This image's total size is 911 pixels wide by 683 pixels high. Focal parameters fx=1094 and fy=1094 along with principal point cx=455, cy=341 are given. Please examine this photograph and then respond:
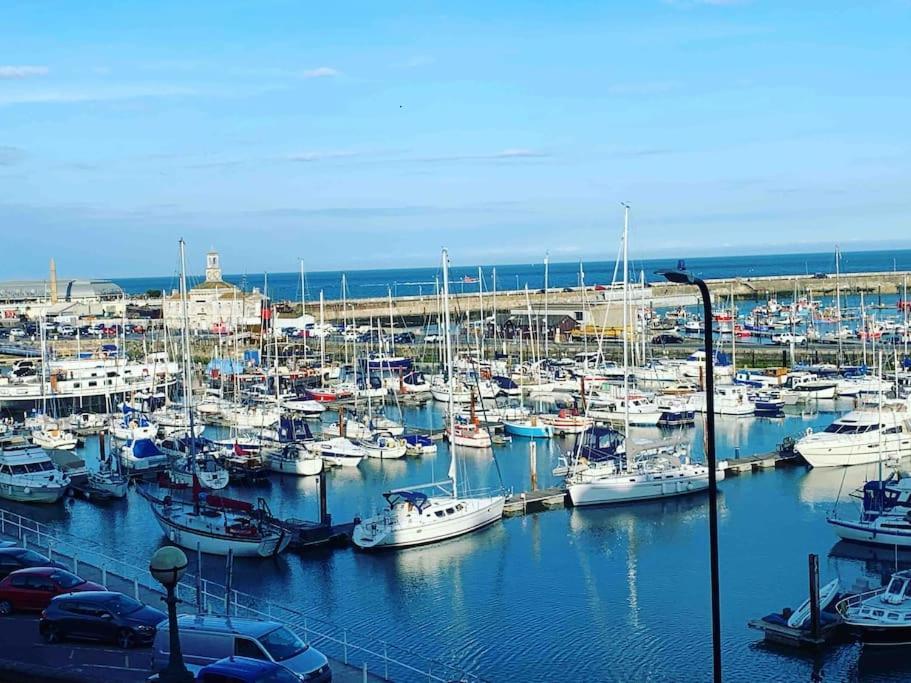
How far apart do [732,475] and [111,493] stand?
17.8 meters

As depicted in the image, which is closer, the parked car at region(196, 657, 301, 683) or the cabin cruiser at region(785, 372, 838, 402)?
the parked car at region(196, 657, 301, 683)

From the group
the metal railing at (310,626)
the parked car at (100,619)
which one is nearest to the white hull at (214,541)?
the metal railing at (310,626)

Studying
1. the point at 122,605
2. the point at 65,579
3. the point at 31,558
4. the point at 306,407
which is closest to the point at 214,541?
the point at 31,558

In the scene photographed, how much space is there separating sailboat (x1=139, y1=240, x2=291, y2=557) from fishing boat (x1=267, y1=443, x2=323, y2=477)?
7301 mm

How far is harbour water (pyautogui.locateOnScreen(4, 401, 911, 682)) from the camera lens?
18.2 m

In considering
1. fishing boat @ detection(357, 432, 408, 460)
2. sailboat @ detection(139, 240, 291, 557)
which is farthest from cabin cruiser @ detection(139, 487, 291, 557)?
fishing boat @ detection(357, 432, 408, 460)

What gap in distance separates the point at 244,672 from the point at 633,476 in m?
18.8

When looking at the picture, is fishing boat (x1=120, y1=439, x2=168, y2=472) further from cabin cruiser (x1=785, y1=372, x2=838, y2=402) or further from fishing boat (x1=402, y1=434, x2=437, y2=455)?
cabin cruiser (x1=785, y1=372, x2=838, y2=402)

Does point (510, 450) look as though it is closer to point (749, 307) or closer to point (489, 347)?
point (489, 347)

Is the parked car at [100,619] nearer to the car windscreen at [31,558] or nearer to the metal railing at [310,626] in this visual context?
the metal railing at [310,626]

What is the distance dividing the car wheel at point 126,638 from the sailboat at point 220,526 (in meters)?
9.32

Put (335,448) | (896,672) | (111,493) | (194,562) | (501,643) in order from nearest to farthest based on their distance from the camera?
(896,672) → (501,643) → (194,562) → (111,493) → (335,448)

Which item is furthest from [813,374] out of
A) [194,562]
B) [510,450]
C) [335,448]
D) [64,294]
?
[64,294]

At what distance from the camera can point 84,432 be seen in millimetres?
42500
